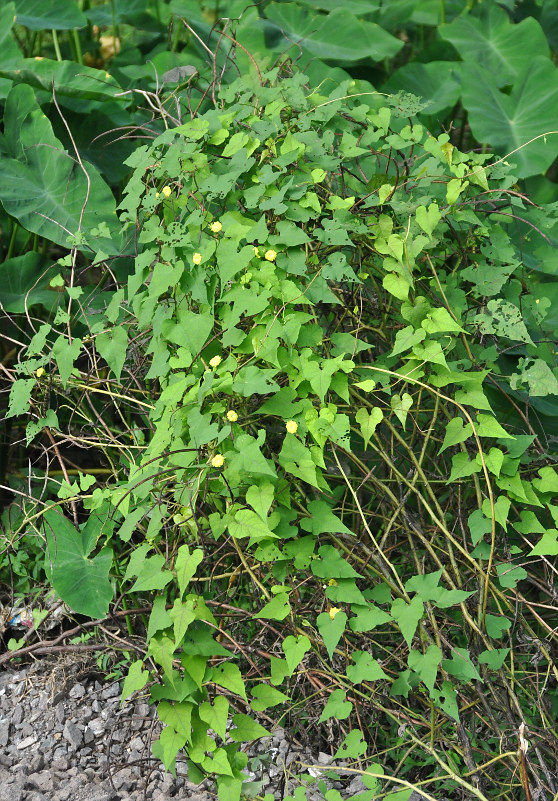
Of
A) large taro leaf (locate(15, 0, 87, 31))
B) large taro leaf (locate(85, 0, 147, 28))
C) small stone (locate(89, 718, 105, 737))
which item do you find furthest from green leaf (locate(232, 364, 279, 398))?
large taro leaf (locate(85, 0, 147, 28))

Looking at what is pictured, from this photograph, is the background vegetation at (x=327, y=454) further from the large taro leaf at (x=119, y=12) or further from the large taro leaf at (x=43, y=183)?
the large taro leaf at (x=119, y=12)

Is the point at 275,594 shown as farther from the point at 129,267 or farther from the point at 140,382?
the point at 129,267

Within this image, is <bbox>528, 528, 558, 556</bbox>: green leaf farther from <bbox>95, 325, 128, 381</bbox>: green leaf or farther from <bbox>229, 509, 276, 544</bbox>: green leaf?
<bbox>95, 325, 128, 381</bbox>: green leaf

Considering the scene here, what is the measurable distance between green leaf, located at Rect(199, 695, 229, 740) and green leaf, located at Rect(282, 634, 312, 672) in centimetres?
11

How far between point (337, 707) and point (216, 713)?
0.17 m

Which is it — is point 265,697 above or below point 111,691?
above

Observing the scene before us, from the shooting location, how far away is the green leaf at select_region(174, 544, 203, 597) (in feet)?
3.70

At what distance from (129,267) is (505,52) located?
1.33m

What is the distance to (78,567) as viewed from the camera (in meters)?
1.66

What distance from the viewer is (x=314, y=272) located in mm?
1360

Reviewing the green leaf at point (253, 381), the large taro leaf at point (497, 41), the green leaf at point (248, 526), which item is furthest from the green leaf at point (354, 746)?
the large taro leaf at point (497, 41)

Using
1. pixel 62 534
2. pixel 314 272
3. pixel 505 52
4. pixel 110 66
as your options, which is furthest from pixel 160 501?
pixel 505 52

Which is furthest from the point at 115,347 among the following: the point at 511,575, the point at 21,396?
the point at 511,575

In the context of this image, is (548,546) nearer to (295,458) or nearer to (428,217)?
(295,458)
